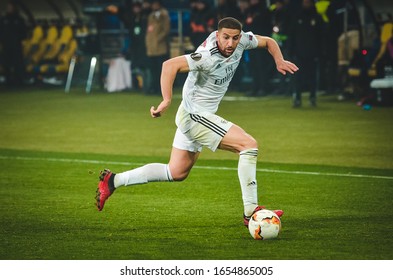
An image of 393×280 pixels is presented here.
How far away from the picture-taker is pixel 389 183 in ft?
40.5

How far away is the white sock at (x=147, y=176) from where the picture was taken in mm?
9664

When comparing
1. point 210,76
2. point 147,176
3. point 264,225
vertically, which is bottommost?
point 264,225

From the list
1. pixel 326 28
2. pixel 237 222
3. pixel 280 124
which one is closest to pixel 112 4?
pixel 326 28

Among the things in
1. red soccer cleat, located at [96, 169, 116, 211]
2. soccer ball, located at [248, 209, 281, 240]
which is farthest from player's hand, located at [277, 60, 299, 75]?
red soccer cleat, located at [96, 169, 116, 211]

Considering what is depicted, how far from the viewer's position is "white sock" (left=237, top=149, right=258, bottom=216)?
9.09m

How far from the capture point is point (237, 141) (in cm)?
919

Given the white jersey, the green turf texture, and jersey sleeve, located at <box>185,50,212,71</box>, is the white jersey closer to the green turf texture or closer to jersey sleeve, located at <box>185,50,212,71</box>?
jersey sleeve, located at <box>185,50,212,71</box>

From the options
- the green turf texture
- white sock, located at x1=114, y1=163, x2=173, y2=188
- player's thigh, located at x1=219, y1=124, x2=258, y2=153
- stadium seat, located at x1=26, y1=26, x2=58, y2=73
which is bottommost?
stadium seat, located at x1=26, y1=26, x2=58, y2=73

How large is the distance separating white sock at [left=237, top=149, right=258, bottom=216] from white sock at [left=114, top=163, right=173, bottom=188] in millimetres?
846

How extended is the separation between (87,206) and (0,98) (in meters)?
16.3

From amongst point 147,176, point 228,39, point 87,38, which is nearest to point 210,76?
point 228,39

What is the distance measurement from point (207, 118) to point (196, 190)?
8.74 feet

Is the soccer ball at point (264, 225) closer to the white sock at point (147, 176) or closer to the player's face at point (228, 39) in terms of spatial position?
the white sock at point (147, 176)

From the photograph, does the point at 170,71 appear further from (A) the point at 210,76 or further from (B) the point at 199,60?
(A) the point at 210,76
